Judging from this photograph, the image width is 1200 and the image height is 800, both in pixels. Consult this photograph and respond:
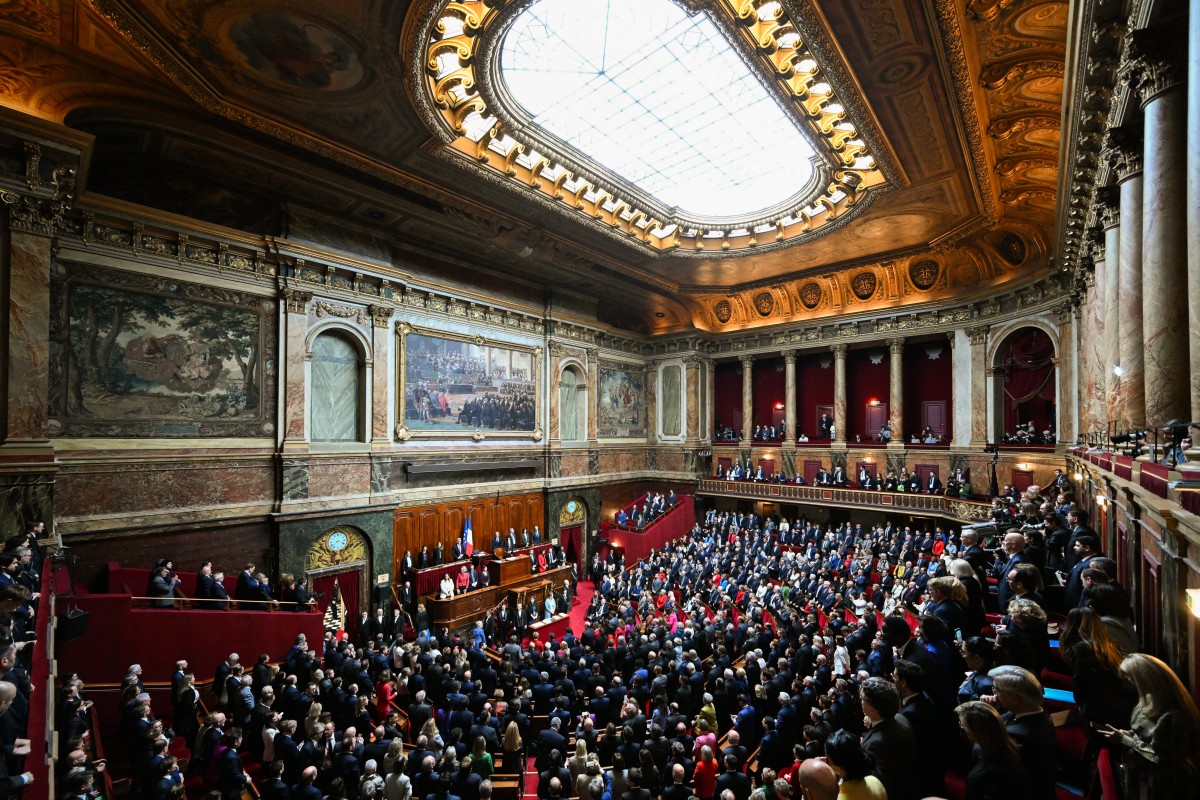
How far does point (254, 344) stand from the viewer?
12977mm

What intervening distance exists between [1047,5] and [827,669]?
32.7ft

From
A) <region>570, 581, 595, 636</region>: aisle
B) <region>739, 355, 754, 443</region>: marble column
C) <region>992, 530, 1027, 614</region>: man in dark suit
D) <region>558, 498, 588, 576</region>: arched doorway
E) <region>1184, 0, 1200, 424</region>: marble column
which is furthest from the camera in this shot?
<region>739, 355, 754, 443</region>: marble column

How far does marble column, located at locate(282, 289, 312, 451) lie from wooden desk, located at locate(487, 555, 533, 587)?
6.44m

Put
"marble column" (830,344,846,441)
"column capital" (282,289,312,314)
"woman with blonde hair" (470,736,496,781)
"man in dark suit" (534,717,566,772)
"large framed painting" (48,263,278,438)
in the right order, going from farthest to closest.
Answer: "marble column" (830,344,846,441), "column capital" (282,289,312,314), "large framed painting" (48,263,278,438), "man in dark suit" (534,717,566,772), "woman with blonde hair" (470,736,496,781)

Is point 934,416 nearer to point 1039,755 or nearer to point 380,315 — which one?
point 380,315

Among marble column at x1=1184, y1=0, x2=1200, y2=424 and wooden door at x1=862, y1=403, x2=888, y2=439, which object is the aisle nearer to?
marble column at x1=1184, y1=0, x2=1200, y2=424

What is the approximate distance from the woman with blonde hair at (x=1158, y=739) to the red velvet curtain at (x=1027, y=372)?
57.8ft

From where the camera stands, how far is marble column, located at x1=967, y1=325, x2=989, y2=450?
1877 cm

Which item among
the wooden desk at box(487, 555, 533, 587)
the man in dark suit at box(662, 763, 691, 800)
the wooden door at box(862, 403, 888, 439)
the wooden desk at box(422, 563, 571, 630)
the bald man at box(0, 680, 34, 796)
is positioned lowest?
the wooden desk at box(422, 563, 571, 630)

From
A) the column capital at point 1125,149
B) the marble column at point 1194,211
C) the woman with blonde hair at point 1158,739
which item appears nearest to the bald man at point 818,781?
the woman with blonde hair at point 1158,739

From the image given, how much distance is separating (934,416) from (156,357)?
25074mm

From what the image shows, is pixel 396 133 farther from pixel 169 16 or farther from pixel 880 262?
pixel 880 262

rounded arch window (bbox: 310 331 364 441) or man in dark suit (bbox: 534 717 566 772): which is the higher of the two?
rounded arch window (bbox: 310 331 364 441)

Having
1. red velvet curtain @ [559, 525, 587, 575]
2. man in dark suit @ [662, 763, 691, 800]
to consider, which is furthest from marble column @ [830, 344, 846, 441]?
man in dark suit @ [662, 763, 691, 800]
